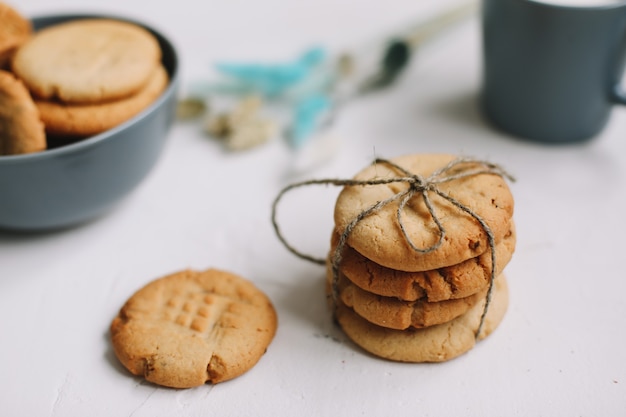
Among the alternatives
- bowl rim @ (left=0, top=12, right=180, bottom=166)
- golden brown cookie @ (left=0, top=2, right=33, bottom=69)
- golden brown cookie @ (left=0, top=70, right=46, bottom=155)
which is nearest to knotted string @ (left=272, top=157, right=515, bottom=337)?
bowl rim @ (left=0, top=12, right=180, bottom=166)

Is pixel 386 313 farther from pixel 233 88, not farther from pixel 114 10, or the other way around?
pixel 114 10

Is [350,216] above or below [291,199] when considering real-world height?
above

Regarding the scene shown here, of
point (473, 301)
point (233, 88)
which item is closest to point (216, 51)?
point (233, 88)

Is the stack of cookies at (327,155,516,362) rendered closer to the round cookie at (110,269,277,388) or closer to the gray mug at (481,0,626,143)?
the round cookie at (110,269,277,388)

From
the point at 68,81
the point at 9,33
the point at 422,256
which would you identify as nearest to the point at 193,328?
the point at 422,256

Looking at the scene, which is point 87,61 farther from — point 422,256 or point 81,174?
point 422,256

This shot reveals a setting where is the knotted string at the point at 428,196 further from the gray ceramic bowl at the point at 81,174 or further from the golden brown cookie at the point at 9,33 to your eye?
the golden brown cookie at the point at 9,33
